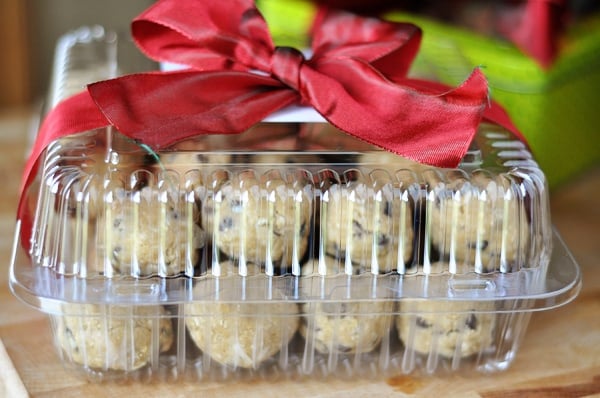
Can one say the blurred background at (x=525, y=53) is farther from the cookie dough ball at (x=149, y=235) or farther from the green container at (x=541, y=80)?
the cookie dough ball at (x=149, y=235)

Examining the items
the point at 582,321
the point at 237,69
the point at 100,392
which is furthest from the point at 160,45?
the point at 582,321

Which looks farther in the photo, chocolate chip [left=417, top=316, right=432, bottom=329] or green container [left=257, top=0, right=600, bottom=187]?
green container [left=257, top=0, right=600, bottom=187]

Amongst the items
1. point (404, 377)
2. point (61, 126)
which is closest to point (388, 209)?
point (404, 377)

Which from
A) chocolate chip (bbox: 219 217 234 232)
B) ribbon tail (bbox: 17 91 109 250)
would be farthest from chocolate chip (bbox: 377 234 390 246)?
ribbon tail (bbox: 17 91 109 250)

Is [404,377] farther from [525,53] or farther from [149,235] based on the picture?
[525,53]

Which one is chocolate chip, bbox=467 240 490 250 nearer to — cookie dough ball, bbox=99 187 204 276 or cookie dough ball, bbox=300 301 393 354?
cookie dough ball, bbox=300 301 393 354

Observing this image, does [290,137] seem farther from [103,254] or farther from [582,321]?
[582,321]
